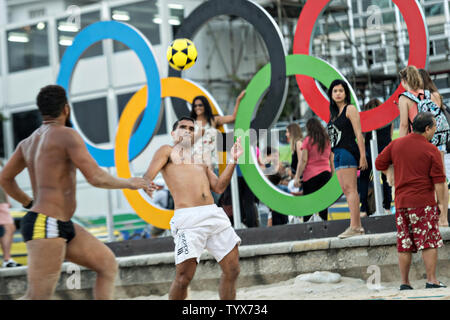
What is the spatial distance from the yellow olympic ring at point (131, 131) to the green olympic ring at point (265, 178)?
0.42m

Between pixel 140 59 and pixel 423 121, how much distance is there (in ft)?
17.1

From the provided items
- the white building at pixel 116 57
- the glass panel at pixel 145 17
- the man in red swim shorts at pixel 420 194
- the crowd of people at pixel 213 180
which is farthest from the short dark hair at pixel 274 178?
the glass panel at pixel 145 17

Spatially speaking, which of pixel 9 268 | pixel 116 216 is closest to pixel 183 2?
pixel 116 216

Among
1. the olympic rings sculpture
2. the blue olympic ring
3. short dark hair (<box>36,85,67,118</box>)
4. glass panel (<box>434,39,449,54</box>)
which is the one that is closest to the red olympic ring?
the olympic rings sculpture

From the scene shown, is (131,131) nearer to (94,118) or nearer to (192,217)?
(192,217)

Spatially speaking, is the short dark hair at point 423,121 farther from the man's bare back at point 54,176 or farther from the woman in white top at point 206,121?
the man's bare back at point 54,176

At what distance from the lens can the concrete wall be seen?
8.13 meters

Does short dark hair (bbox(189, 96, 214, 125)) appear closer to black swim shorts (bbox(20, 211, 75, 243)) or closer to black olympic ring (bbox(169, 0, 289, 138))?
black olympic ring (bbox(169, 0, 289, 138))

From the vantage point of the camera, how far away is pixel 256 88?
10078 mm

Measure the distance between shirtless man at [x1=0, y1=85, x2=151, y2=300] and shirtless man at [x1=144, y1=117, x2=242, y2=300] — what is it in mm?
853

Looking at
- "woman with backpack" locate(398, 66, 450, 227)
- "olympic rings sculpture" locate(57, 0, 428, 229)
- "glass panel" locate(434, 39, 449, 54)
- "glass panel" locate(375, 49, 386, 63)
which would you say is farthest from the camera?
"glass panel" locate(375, 49, 386, 63)

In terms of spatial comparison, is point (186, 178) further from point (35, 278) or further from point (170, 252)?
point (170, 252)

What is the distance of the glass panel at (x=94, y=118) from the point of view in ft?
74.7
